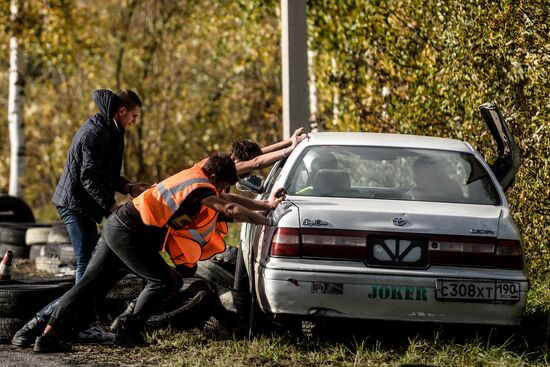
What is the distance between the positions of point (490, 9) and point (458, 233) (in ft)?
11.2

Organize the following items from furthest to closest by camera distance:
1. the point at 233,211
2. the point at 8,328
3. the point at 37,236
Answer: the point at 37,236 → the point at 8,328 → the point at 233,211

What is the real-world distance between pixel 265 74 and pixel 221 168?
17.7 m

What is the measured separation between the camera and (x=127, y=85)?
80.5 ft

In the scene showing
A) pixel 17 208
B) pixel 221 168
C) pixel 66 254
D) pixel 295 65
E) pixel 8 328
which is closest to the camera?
pixel 221 168

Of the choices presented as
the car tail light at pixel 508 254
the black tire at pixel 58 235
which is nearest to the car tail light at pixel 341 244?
the car tail light at pixel 508 254

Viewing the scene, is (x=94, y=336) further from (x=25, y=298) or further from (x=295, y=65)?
(x=295, y=65)

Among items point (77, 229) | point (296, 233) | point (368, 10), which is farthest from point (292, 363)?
point (368, 10)

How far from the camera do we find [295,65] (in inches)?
438

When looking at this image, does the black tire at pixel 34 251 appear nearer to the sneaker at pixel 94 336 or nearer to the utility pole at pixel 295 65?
the utility pole at pixel 295 65

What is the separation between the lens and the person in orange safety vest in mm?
6879

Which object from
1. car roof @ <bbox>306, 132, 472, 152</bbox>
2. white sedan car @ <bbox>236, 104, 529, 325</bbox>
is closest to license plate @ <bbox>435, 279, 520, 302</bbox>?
white sedan car @ <bbox>236, 104, 529, 325</bbox>

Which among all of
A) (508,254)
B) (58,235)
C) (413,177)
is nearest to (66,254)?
(58,235)

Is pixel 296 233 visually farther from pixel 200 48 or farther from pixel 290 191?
pixel 200 48

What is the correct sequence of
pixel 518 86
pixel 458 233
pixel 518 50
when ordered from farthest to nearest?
pixel 518 86 → pixel 518 50 → pixel 458 233
